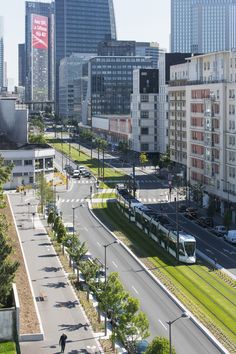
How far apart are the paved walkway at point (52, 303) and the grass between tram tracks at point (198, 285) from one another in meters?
9.60

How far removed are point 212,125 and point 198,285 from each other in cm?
4954

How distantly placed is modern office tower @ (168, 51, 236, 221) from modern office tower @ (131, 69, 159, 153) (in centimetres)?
4848

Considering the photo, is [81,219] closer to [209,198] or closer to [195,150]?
[209,198]

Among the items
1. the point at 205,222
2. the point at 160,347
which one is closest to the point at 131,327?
the point at 160,347

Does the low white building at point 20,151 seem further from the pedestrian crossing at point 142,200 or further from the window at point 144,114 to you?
the window at point 144,114

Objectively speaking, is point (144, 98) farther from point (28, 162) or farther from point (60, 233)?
point (60, 233)

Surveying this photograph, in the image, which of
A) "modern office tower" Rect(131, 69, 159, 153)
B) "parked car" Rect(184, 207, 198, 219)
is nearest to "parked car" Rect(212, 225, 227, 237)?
"parked car" Rect(184, 207, 198, 219)

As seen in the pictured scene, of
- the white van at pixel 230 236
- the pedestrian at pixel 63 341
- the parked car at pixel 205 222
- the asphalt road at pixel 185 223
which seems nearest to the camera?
the pedestrian at pixel 63 341

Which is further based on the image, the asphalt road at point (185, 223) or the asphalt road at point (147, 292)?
the asphalt road at point (185, 223)

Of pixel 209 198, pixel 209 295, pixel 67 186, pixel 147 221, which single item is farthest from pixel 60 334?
pixel 67 186

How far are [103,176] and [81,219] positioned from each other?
48011 mm

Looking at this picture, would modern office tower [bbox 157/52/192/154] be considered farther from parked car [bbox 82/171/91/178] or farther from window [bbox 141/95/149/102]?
parked car [bbox 82/171/91/178]

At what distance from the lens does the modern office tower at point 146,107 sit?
180 meters

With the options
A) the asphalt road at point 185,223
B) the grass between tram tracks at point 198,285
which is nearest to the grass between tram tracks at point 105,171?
the asphalt road at point 185,223
